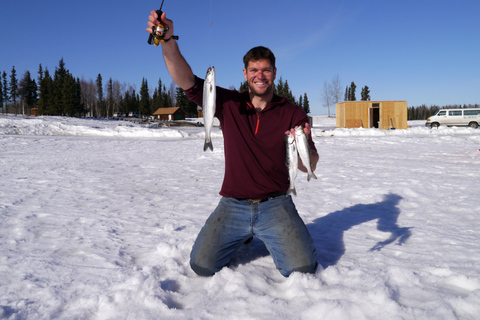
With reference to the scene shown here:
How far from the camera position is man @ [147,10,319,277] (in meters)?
2.76

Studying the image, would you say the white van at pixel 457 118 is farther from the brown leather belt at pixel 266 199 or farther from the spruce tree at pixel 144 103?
the spruce tree at pixel 144 103

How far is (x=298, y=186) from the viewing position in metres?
6.62

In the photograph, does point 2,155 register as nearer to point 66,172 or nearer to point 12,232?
point 66,172

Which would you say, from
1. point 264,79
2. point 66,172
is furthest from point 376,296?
point 66,172

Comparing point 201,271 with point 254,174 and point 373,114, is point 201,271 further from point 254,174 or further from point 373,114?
point 373,114

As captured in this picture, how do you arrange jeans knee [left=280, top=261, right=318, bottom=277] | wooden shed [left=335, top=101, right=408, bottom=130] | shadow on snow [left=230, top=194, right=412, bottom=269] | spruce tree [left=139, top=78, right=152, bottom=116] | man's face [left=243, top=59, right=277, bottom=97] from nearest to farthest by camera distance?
jeans knee [left=280, top=261, right=318, bottom=277], man's face [left=243, top=59, right=277, bottom=97], shadow on snow [left=230, top=194, right=412, bottom=269], wooden shed [left=335, top=101, right=408, bottom=130], spruce tree [left=139, top=78, right=152, bottom=116]

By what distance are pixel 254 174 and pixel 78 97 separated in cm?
Answer: 7501

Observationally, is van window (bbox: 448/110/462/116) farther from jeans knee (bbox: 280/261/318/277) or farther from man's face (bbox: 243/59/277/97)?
jeans knee (bbox: 280/261/318/277)

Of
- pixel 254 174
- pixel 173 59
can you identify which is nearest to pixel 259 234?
pixel 254 174

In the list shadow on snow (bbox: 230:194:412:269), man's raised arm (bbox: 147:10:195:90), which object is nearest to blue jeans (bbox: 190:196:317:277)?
shadow on snow (bbox: 230:194:412:269)

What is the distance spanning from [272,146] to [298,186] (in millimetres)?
3874

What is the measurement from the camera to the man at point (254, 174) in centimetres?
276

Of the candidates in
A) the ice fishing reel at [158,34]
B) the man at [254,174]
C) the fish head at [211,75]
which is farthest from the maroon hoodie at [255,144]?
the fish head at [211,75]

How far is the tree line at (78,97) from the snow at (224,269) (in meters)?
48.5
